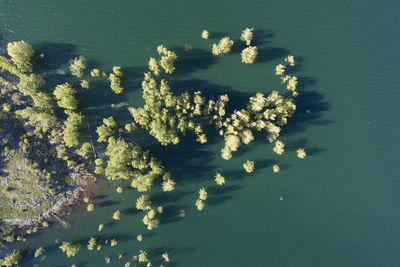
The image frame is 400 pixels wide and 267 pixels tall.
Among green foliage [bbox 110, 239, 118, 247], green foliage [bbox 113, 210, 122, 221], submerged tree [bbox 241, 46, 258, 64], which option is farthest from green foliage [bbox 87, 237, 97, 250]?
submerged tree [bbox 241, 46, 258, 64]

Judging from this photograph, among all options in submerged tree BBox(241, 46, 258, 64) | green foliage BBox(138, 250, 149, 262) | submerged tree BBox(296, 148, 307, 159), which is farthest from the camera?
submerged tree BBox(296, 148, 307, 159)

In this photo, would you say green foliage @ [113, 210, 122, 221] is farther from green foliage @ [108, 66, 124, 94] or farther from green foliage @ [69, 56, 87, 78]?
green foliage @ [69, 56, 87, 78]

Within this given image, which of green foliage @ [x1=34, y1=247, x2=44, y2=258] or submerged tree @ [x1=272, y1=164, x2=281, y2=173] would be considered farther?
submerged tree @ [x1=272, y1=164, x2=281, y2=173]

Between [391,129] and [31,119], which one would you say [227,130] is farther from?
[31,119]

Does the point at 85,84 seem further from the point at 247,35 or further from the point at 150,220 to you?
the point at 247,35

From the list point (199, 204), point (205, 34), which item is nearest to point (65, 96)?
point (205, 34)
